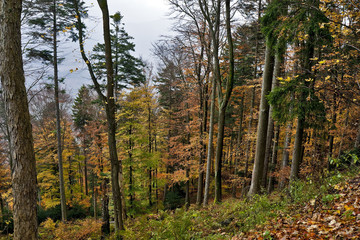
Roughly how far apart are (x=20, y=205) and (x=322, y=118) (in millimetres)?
7451

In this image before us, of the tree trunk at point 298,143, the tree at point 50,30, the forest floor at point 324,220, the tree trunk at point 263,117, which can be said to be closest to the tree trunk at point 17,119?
the forest floor at point 324,220

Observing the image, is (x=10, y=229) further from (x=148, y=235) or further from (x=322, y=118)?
(x=322, y=118)

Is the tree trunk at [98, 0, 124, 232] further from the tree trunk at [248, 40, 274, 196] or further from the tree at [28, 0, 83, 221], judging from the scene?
the tree at [28, 0, 83, 221]

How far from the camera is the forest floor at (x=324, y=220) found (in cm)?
273

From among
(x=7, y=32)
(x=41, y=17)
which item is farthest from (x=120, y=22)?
(x=7, y=32)

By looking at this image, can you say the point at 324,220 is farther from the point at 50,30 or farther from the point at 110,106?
the point at 50,30

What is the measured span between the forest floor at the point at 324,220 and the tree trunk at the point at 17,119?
403 cm

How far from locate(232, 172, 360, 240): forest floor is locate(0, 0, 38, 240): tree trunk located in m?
4.03

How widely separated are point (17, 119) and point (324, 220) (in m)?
5.69

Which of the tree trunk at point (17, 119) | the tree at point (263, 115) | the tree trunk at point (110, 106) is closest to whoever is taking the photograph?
the tree trunk at point (17, 119)

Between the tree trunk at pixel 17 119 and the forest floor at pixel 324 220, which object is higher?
the tree trunk at pixel 17 119

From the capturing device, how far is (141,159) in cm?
1370

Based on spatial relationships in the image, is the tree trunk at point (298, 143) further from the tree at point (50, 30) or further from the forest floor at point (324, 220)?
the tree at point (50, 30)

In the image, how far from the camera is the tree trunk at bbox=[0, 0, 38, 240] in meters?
3.27
